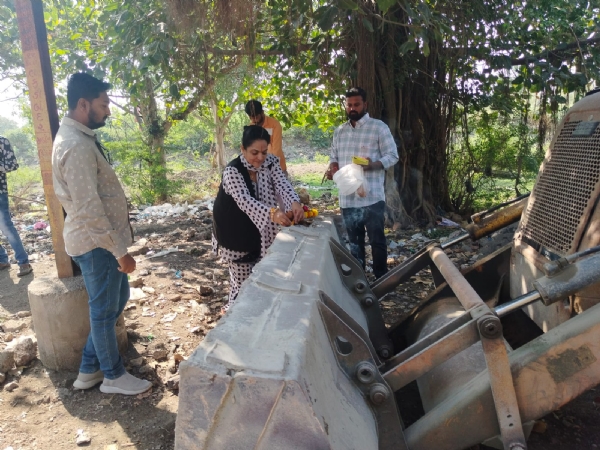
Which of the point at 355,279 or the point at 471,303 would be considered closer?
the point at 471,303

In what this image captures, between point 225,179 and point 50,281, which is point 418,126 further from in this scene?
point 50,281

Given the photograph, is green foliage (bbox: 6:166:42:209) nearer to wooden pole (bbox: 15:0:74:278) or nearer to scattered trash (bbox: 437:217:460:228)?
wooden pole (bbox: 15:0:74:278)

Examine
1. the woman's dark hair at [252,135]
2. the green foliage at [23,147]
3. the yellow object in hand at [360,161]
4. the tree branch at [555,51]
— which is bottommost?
the green foliage at [23,147]

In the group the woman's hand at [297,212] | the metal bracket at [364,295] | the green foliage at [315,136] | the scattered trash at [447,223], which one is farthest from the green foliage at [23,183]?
the green foliage at [315,136]

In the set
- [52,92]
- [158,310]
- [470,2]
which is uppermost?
[470,2]

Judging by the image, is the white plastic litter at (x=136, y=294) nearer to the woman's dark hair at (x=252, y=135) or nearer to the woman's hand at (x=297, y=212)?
the woman's hand at (x=297, y=212)

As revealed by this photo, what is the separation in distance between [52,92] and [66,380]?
211 cm

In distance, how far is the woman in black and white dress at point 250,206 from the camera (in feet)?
10.4

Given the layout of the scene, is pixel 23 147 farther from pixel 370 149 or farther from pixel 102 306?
pixel 102 306

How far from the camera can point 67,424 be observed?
2836mm

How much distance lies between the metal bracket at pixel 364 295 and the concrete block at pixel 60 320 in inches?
75.5

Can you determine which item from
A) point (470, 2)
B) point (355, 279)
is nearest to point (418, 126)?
point (470, 2)

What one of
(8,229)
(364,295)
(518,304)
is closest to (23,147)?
(8,229)

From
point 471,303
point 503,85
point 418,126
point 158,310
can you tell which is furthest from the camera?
point 418,126
